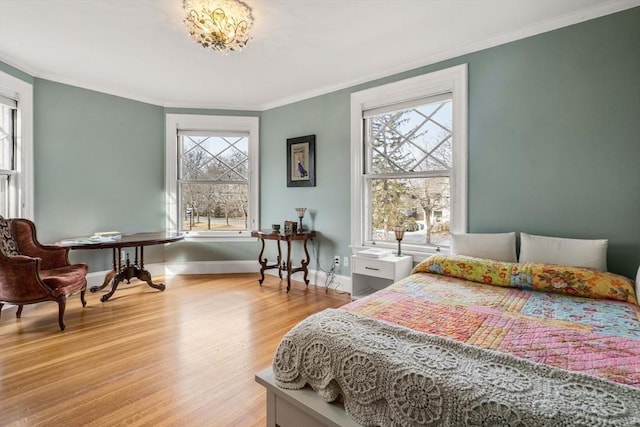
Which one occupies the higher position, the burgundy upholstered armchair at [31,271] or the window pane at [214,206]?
the window pane at [214,206]

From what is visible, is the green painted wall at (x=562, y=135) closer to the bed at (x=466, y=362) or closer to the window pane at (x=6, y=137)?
the bed at (x=466, y=362)

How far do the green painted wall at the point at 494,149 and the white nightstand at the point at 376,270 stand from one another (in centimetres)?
61

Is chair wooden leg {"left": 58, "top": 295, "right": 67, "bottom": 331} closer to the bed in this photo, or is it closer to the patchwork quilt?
the bed

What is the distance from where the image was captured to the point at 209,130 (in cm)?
475

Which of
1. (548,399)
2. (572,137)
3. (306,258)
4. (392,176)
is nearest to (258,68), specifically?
(392,176)

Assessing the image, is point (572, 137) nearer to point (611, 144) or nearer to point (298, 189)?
point (611, 144)

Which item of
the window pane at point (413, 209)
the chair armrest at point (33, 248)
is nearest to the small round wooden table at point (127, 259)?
the chair armrest at point (33, 248)

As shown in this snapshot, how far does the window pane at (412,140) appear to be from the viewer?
10.6 ft

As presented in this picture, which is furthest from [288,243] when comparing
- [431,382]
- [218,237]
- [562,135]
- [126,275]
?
[431,382]

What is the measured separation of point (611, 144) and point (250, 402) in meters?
3.06

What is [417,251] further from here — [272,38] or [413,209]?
[272,38]

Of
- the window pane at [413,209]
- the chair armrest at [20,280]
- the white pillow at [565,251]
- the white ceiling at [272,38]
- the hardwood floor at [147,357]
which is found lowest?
the hardwood floor at [147,357]

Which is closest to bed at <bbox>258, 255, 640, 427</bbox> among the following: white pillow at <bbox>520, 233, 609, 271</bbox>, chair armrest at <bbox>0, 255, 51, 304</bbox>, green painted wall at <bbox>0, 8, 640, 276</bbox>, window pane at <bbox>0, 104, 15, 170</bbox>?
white pillow at <bbox>520, 233, 609, 271</bbox>

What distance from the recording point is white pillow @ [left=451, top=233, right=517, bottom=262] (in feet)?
8.55
